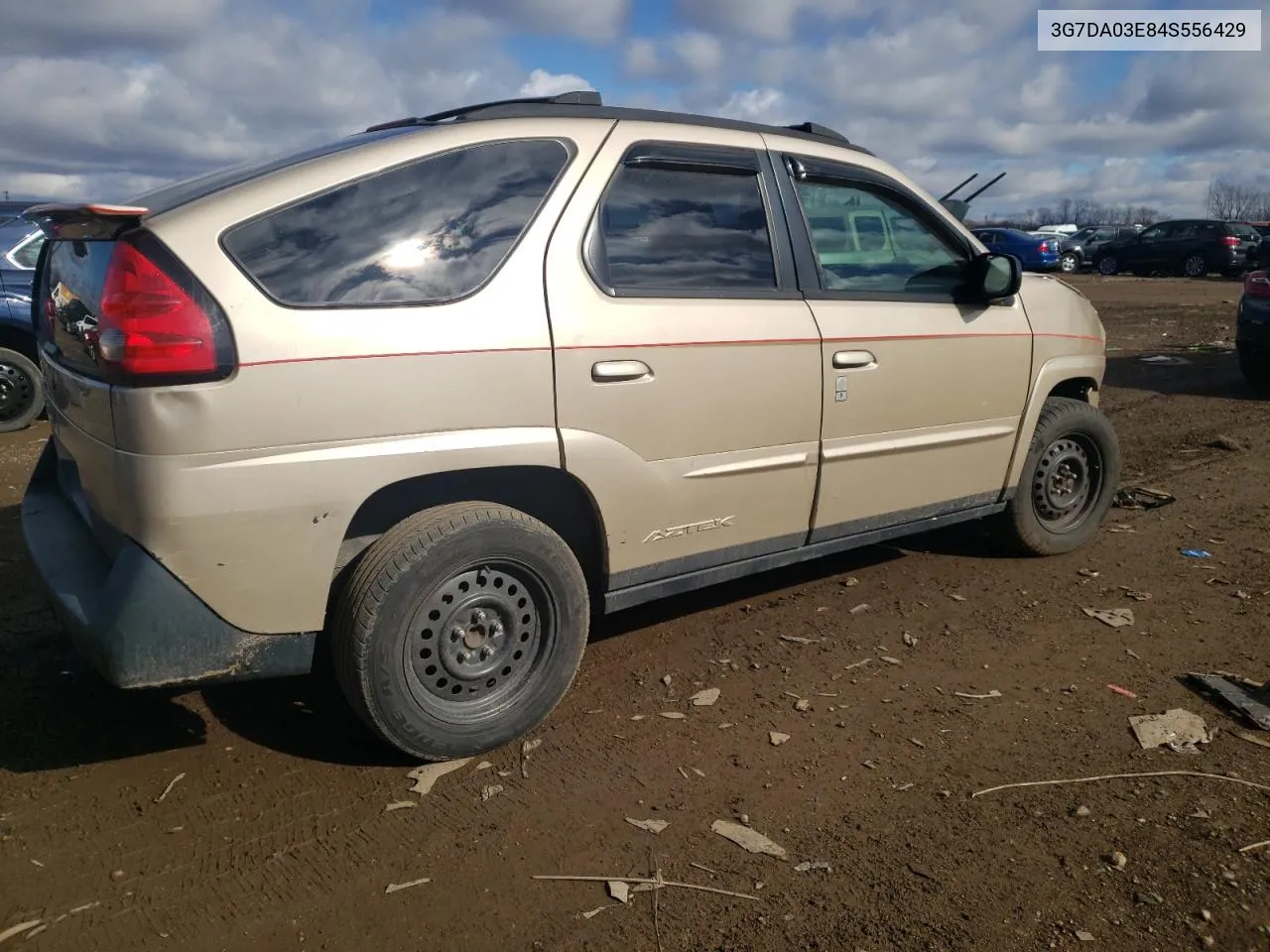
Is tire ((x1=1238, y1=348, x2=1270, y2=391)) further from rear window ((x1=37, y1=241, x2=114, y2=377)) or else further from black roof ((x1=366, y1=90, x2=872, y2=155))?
rear window ((x1=37, y1=241, x2=114, y2=377))

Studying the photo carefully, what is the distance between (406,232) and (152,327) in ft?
2.47

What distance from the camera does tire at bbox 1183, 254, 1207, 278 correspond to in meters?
29.2

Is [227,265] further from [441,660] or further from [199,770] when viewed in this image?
[199,770]

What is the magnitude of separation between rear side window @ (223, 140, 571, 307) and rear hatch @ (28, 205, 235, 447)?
0.18 metres

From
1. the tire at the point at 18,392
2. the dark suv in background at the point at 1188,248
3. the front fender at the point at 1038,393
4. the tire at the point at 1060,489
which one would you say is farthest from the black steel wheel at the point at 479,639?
the dark suv in background at the point at 1188,248

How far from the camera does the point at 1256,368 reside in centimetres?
958

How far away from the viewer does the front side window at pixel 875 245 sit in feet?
13.1

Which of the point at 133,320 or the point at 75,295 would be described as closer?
the point at 133,320

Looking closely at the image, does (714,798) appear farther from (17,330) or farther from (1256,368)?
(1256,368)

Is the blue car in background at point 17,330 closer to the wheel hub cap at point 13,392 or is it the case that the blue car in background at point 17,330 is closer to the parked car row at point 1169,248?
the wheel hub cap at point 13,392

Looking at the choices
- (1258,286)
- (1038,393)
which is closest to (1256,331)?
(1258,286)

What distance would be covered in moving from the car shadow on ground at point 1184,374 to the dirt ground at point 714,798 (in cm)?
608

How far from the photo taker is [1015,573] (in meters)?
4.96

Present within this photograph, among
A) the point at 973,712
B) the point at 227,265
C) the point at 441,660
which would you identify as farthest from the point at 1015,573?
the point at 227,265
